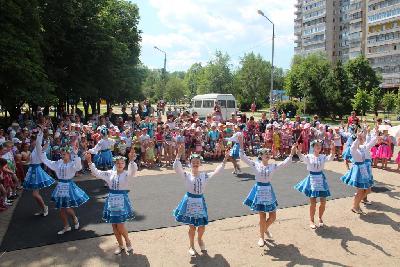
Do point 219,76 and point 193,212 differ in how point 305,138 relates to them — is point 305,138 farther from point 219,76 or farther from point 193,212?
point 219,76

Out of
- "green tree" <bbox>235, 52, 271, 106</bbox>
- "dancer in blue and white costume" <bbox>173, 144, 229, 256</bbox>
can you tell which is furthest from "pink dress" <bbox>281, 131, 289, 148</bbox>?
"green tree" <bbox>235, 52, 271, 106</bbox>

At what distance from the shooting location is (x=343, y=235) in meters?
8.48

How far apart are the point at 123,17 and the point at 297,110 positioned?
2152 cm

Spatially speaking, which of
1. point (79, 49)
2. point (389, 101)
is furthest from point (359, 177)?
point (389, 101)

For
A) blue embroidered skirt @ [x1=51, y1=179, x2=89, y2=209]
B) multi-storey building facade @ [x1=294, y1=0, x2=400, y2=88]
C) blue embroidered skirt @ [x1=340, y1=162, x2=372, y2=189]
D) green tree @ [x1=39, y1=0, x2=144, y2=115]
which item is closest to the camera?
blue embroidered skirt @ [x1=51, y1=179, x2=89, y2=209]

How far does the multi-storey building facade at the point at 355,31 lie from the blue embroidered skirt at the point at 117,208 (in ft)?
245

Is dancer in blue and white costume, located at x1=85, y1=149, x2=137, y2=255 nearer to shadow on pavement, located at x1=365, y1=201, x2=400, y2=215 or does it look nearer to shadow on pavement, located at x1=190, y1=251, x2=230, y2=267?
shadow on pavement, located at x1=190, y1=251, x2=230, y2=267

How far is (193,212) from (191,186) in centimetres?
49

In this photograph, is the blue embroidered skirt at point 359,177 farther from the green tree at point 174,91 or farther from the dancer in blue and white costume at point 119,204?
the green tree at point 174,91

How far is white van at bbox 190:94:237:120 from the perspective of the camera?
29.8m

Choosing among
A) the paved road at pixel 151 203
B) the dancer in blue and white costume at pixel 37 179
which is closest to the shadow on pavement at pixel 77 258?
the paved road at pixel 151 203

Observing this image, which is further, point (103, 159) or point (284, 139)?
point (284, 139)

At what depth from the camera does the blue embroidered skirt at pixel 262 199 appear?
7840 mm

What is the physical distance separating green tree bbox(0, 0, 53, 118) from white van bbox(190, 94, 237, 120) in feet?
49.5
